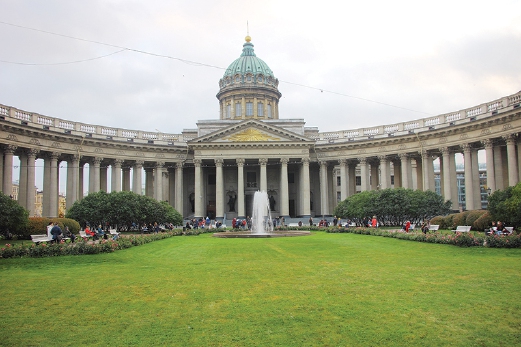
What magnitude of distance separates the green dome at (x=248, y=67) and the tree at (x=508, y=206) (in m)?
57.1

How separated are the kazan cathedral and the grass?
35.4 metres

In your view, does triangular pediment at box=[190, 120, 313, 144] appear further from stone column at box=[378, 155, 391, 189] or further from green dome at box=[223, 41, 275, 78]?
green dome at box=[223, 41, 275, 78]

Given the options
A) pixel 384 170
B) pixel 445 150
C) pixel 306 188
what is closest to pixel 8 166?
pixel 306 188

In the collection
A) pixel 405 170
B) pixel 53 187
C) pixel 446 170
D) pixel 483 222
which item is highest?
pixel 405 170

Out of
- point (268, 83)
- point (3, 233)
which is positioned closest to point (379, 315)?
point (3, 233)

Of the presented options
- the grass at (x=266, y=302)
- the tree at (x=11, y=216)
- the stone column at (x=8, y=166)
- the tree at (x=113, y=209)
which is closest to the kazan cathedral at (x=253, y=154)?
the stone column at (x=8, y=166)

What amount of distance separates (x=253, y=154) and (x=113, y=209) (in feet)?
92.6

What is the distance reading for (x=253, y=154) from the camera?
6575cm

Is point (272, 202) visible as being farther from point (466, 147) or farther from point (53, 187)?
point (53, 187)

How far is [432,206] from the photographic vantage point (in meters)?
46.5

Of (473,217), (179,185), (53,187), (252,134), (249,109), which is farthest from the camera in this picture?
(249,109)

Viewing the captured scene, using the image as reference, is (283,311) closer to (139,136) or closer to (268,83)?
(139,136)

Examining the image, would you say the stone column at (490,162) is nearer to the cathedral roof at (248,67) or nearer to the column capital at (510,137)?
the column capital at (510,137)

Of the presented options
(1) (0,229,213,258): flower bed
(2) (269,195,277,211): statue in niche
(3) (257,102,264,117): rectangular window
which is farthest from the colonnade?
(1) (0,229,213,258): flower bed
